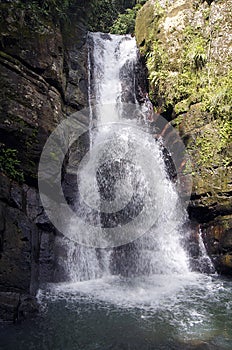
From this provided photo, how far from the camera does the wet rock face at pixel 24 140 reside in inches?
270

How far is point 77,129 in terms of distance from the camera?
1191 cm

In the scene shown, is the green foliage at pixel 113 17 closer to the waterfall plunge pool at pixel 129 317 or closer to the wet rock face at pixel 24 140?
the wet rock face at pixel 24 140

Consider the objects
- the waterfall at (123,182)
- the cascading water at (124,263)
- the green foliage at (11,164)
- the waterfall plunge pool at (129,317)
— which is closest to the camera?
the waterfall plunge pool at (129,317)

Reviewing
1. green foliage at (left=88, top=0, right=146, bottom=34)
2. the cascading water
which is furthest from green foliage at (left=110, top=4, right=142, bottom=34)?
the cascading water

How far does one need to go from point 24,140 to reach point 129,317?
5.37 meters

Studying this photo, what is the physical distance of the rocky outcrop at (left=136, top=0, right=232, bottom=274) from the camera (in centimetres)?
1029

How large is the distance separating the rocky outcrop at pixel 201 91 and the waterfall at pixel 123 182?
103 cm

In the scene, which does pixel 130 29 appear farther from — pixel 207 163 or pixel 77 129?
pixel 207 163

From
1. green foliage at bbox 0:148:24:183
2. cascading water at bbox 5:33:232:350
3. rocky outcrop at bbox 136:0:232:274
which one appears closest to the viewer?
cascading water at bbox 5:33:232:350

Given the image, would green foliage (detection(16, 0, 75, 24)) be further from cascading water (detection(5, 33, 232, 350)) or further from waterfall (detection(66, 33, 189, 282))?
cascading water (detection(5, 33, 232, 350))

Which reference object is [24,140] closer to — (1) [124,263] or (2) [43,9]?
(1) [124,263]

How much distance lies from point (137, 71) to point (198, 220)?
8.14 meters

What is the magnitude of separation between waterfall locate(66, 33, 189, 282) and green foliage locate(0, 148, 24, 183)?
8.61ft

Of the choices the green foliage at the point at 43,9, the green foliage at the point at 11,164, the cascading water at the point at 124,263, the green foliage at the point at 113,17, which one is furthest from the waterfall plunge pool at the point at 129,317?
the green foliage at the point at 113,17
